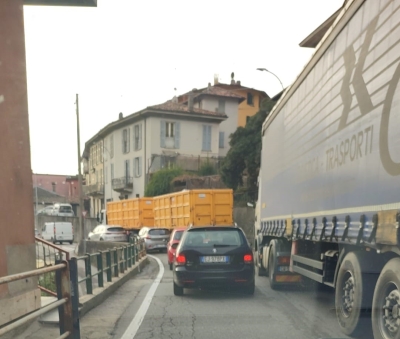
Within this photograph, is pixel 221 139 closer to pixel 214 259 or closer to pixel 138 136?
pixel 138 136

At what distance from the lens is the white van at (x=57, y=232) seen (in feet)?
156

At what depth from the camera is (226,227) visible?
449 inches

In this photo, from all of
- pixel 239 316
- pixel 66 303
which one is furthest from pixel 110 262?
pixel 66 303

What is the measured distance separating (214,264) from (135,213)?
1108 inches

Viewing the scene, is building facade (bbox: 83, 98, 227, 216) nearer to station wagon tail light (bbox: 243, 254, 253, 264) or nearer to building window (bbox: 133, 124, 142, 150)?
building window (bbox: 133, 124, 142, 150)

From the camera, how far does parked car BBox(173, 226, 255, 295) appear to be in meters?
10.7

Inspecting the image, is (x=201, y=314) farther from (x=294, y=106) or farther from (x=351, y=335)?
(x=294, y=106)

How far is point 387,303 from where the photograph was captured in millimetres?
5715

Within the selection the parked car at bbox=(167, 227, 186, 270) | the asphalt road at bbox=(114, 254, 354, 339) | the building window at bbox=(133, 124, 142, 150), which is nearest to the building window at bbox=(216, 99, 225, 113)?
the building window at bbox=(133, 124, 142, 150)

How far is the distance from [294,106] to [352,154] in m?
4.01

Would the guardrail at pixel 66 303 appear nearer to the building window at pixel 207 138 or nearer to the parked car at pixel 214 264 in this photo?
the parked car at pixel 214 264

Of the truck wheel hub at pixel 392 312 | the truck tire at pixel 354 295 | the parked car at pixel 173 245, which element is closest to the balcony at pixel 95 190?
the parked car at pixel 173 245

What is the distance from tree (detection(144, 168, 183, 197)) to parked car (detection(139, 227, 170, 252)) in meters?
17.5

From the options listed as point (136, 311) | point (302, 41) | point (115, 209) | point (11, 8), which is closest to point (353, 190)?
point (136, 311)
